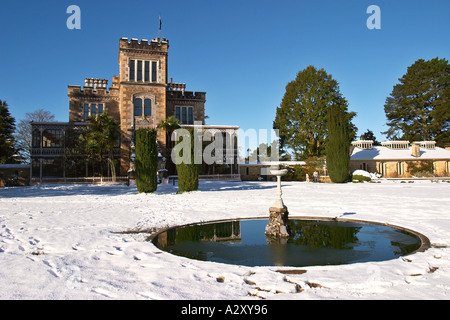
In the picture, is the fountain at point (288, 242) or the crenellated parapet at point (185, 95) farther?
the crenellated parapet at point (185, 95)

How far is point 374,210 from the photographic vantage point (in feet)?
32.8

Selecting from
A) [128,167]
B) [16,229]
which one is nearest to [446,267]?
[16,229]

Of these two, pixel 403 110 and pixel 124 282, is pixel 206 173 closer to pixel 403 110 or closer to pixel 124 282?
pixel 124 282

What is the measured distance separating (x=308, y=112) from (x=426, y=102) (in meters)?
21.1

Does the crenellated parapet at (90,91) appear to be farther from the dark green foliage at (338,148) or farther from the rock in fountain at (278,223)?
the rock in fountain at (278,223)

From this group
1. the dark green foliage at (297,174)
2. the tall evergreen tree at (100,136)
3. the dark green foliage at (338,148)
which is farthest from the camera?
the dark green foliage at (297,174)

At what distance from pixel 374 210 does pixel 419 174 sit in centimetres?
2658

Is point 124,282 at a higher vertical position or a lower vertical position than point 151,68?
lower

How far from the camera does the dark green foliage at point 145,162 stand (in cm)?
1673

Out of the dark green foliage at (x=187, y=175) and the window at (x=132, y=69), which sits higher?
the window at (x=132, y=69)

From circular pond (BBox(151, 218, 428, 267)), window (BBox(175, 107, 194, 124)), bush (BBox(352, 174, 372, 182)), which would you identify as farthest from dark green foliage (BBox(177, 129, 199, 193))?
window (BBox(175, 107, 194, 124))

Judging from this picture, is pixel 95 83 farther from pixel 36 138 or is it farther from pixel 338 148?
pixel 338 148

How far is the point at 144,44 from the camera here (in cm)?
3009

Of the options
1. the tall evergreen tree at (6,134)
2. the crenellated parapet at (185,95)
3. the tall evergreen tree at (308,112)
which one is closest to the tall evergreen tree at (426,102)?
the tall evergreen tree at (308,112)
